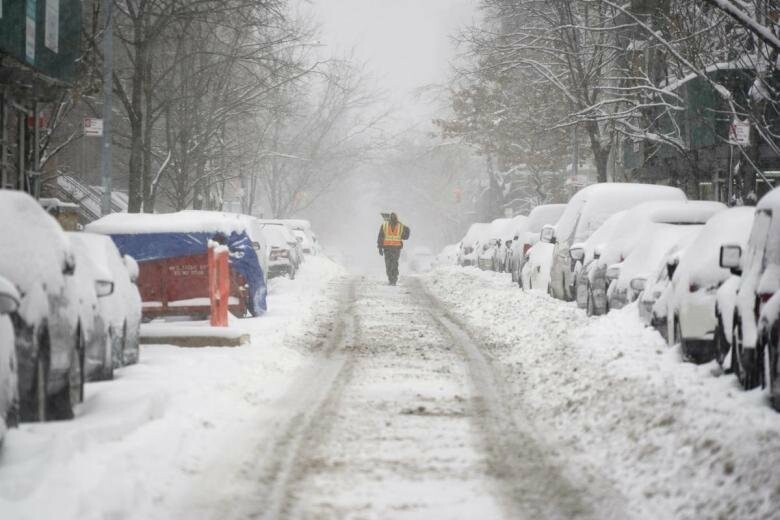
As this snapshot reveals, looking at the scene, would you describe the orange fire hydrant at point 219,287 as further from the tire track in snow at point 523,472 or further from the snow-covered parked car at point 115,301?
the tire track in snow at point 523,472

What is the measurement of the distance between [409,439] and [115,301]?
4455 mm

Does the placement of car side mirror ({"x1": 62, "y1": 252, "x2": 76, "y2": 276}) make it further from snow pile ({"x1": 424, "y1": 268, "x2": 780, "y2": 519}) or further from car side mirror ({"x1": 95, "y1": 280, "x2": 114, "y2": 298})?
snow pile ({"x1": 424, "y1": 268, "x2": 780, "y2": 519})

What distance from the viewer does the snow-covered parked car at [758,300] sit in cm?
850

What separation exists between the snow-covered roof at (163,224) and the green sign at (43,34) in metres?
3.74

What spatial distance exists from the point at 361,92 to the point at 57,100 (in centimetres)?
2955

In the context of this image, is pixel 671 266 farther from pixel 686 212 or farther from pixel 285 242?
pixel 285 242

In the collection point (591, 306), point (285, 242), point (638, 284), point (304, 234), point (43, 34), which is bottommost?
point (591, 306)

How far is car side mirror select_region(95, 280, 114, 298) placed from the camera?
10984 millimetres

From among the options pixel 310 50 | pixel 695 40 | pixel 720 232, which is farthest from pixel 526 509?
pixel 310 50

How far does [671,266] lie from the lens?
1298 centimetres

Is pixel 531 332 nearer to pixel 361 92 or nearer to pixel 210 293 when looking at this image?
pixel 210 293

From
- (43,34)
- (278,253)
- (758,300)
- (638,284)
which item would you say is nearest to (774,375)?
(758,300)

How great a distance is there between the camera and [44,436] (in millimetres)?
7555

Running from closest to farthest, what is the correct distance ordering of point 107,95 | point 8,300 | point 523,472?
point 8,300, point 523,472, point 107,95
